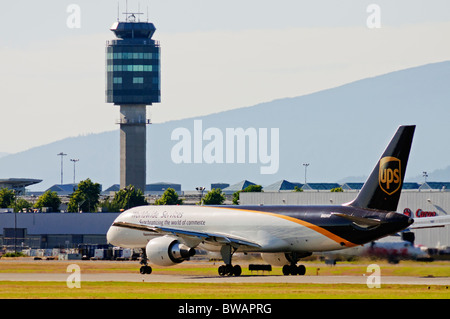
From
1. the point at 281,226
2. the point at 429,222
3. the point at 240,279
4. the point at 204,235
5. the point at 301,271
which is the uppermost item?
the point at 429,222

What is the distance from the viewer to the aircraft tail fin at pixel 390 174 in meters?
61.8

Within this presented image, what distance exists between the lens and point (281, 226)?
6850 cm

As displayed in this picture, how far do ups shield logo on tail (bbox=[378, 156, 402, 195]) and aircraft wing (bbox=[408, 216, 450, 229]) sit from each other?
661cm

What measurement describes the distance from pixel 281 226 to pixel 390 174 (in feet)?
31.2

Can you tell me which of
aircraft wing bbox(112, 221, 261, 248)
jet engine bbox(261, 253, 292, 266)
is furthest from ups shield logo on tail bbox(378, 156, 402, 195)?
aircraft wing bbox(112, 221, 261, 248)

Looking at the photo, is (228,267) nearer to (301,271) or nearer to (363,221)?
(301,271)

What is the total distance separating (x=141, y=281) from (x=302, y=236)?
38.6ft

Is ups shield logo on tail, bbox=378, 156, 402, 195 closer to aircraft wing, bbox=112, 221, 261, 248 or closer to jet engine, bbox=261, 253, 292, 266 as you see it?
jet engine, bbox=261, 253, 292, 266

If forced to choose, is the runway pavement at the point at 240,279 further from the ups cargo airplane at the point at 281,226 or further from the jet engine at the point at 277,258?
the jet engine at the point at 277,258

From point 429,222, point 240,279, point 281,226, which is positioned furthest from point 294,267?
point 429,222

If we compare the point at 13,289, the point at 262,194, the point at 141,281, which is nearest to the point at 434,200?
the point at 262,194

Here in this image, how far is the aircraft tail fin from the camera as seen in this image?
61.8 m

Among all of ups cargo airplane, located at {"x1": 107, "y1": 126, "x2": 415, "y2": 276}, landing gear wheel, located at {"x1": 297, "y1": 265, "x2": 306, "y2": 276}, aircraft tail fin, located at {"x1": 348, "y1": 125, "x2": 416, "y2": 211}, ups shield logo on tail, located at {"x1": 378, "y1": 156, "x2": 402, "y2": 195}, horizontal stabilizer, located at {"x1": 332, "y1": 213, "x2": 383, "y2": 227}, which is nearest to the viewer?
aircraft tail fin, located at {"x1": 348, "y1": 125, "x2": 416, "y2": 211}
